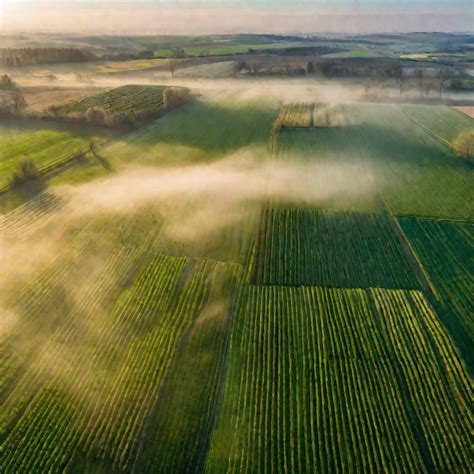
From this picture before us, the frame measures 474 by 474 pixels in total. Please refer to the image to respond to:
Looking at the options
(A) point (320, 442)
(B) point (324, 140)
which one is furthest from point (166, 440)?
(B) point (324, 140)

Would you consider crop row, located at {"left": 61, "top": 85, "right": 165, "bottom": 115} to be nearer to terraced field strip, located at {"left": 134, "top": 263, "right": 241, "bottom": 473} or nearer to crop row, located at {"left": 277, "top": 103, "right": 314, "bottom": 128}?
crop row, located at {"left": 277, "top": 103, "right": 314, "bottom": 128}

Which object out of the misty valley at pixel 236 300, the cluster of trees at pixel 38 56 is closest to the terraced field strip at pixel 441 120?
the misty valley at pixel 236 300

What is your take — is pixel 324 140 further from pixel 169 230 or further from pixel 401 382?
pixel 401 382

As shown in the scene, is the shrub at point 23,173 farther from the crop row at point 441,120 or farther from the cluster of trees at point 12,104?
the crop row at point 441,120

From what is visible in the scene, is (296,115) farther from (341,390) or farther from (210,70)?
(210,70)

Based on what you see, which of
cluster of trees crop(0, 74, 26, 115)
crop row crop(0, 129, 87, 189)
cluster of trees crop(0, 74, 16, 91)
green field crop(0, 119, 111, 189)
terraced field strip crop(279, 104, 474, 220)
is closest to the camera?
terraced field strip crop(279, 104, 474, 220)

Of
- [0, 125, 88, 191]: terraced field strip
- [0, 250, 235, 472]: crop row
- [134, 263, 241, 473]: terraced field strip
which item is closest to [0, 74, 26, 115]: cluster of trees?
[0, 125, 88, 191]: terraced field strip

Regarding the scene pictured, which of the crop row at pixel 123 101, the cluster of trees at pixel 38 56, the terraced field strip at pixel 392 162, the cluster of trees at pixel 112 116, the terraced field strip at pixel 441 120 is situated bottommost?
the terraced field strip at pixel 392 162

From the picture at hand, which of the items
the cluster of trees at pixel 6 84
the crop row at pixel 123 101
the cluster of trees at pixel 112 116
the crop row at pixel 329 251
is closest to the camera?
the crop row at pixel 329 251
